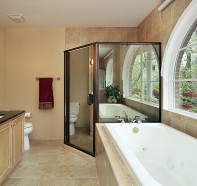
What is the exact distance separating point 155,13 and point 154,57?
69 centimetres

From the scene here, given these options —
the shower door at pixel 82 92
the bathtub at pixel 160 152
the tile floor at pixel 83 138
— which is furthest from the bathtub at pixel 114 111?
the tile floor at pixel 83 138

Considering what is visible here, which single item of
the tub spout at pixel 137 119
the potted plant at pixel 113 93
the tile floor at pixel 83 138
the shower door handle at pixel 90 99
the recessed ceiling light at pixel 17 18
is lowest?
the tile floor at pixel 83 138

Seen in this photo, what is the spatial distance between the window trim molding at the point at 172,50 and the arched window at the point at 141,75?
0.27 metres

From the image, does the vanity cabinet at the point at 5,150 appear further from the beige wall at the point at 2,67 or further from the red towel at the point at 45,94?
the beige wall at the point at 2,67

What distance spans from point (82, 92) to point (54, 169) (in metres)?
1.42

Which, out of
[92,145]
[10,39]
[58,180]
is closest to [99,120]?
[92,145]

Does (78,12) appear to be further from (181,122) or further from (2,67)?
(181,122)

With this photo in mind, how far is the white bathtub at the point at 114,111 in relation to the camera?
10.2 feet

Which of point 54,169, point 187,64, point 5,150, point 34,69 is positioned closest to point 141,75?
point 187,64

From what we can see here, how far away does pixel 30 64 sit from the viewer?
13.6 ft

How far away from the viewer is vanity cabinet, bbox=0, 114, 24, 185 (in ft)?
7.29

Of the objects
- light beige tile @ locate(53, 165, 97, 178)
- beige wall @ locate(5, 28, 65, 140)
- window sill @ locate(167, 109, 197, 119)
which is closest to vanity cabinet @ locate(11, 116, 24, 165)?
→ light beige tile @ locate(53, 165, 97, 178)

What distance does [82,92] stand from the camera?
364 centimetres

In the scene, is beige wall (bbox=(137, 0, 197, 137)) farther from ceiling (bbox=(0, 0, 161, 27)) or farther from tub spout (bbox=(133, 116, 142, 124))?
tub spout (bbox=(133, 116, 142, 124))
